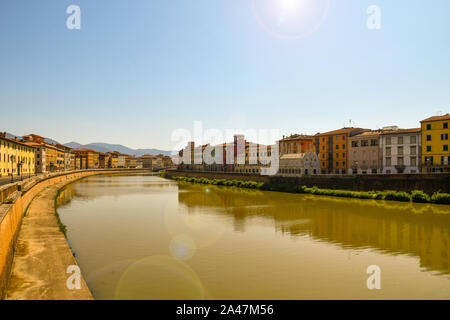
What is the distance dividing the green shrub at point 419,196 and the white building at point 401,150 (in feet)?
48.8

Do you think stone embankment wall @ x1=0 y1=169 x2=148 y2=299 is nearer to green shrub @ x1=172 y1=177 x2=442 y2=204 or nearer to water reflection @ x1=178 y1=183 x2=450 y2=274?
water reflection @ x1=178 y1=183 x2=450 y2=274

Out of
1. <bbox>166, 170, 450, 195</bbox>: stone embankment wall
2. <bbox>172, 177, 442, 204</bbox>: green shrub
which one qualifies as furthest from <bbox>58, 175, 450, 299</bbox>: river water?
<bbox>166, 170, 450, 195</bbox>: stone embankment wall

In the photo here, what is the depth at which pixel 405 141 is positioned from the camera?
54.7 metres

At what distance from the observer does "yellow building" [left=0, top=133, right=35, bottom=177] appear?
48.6m

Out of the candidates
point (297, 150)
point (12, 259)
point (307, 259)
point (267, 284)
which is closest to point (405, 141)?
point (297, 150)

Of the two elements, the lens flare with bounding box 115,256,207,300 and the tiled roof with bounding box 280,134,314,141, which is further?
the tiled roof with bounding box 280,134,314,141

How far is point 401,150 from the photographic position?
2174 inches

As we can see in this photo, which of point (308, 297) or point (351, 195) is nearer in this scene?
point (308, 297)

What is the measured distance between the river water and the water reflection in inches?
3.0

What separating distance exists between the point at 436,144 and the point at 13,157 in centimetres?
6449

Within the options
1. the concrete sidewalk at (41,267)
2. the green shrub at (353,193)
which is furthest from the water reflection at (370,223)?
the concrete sidewalk at (41,267)

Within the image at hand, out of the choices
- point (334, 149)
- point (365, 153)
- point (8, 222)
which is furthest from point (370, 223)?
point (334, 149)
